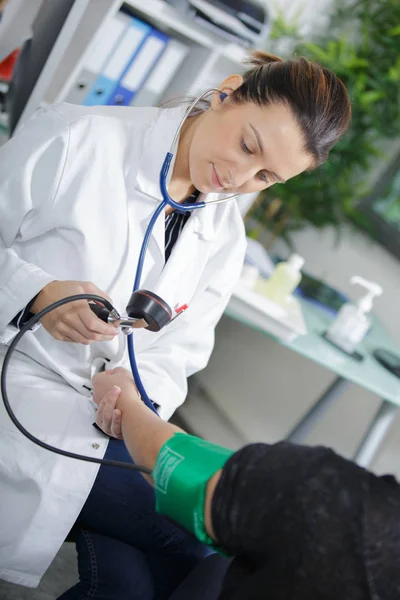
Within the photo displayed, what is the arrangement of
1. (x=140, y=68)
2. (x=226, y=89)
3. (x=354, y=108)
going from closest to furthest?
(x=226, y=89)
(x=140, y=68)
(x=354, y=108)

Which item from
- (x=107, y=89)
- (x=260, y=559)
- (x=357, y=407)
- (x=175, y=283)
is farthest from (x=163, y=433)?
(x=357, y=407)

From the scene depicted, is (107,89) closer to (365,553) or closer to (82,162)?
(82,162)

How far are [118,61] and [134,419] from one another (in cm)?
122

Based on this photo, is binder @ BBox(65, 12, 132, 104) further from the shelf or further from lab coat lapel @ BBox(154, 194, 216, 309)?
lab coat lapel @ BBox(154, 194, 216, 309)

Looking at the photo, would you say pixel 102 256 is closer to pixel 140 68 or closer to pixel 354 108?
pixel 140 68

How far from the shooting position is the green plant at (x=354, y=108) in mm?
2154

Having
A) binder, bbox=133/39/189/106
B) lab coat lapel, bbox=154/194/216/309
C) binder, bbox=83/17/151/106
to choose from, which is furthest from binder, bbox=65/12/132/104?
lab coat lapel, bbox=154/194/216/309

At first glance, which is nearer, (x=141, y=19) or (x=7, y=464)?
(x=7, y=464)

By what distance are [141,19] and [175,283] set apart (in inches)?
37.0

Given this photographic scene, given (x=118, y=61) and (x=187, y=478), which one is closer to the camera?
(x=187, y=478)

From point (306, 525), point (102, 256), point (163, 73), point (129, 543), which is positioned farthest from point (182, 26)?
point (306, 525)

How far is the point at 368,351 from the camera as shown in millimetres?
1984

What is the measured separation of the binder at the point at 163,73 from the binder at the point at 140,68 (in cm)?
1

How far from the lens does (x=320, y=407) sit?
196cm
